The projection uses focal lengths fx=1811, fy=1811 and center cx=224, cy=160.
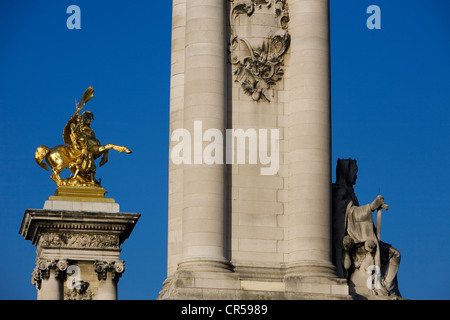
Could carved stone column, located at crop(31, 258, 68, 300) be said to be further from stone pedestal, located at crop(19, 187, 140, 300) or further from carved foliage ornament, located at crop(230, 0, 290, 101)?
carved foliage ornament, located at crop(230, 0, 290, 101)

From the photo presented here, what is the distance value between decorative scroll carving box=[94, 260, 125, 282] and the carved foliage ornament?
19029 millimetres

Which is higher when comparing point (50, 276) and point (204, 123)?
point (204, 123)

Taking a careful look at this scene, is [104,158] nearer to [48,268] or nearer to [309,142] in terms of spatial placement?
[48,268]

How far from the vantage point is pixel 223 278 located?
169 ft

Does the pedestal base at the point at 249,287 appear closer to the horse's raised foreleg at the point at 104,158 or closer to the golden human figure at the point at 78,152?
the golden human figure at the point at 78,152

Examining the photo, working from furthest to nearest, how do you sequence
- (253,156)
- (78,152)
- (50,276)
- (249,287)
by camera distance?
(78,152), (50,276), (253,156), (249,287)

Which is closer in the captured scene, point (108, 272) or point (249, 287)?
point (249, 287)

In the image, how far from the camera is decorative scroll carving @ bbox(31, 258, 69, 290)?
70.6 m

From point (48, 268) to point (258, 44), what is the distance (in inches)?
771

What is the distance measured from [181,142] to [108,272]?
1822 cm

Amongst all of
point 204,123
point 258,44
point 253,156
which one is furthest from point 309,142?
point 258,44

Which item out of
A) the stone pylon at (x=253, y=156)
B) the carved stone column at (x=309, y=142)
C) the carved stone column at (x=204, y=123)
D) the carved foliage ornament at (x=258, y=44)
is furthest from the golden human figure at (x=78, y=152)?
the carved stone column at (x=309, y=142)

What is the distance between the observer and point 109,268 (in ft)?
235
